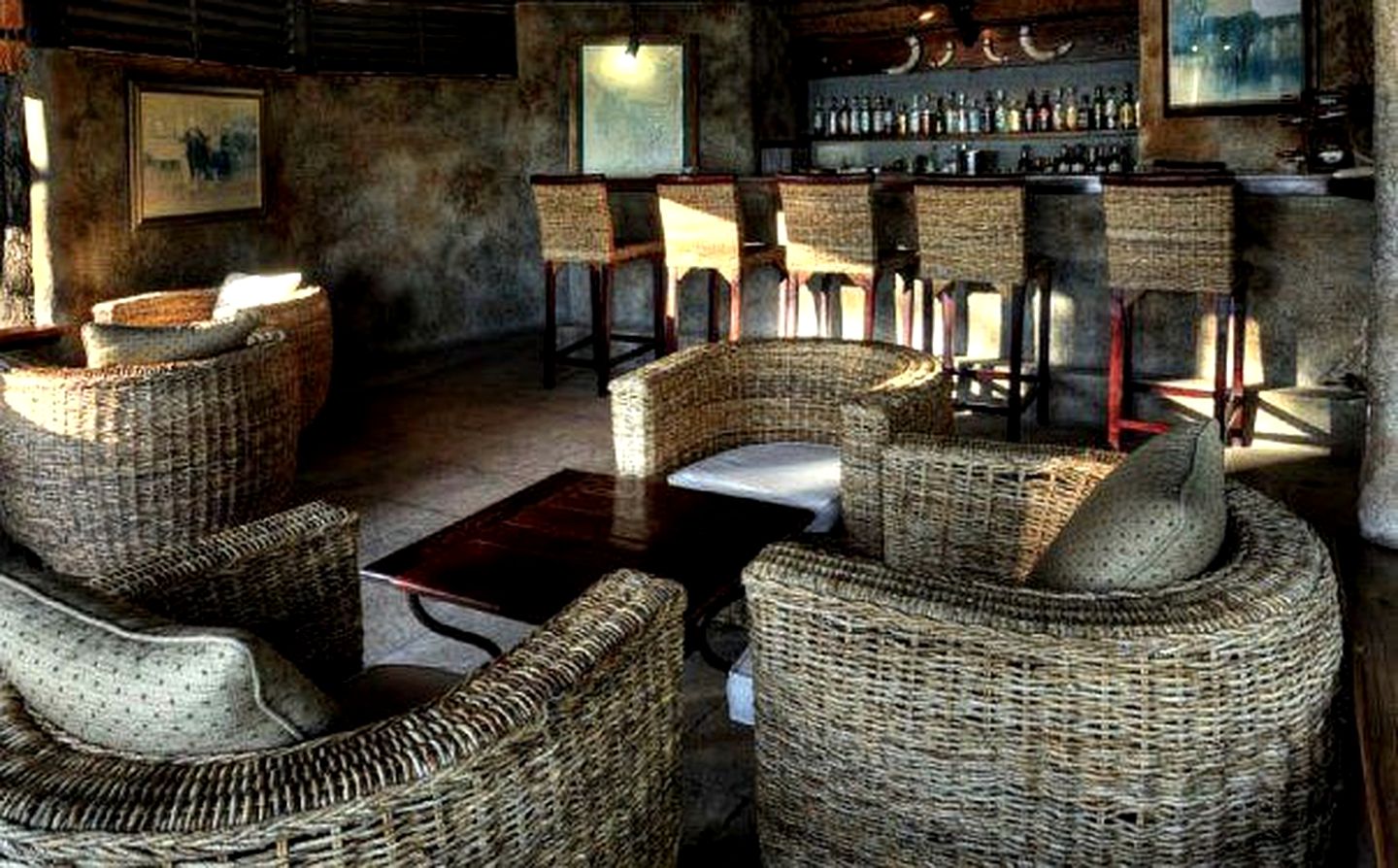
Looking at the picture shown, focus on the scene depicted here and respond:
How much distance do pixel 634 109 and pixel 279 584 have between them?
21.0ft

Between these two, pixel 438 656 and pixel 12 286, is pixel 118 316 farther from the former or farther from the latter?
pixel 438 656

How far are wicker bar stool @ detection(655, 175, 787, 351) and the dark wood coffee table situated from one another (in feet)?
9.47

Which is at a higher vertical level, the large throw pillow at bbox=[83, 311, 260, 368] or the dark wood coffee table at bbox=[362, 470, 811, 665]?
the large throw pillow at bbox=[83, 311, 260, 368]

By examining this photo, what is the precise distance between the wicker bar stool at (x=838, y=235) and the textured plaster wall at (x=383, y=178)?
265 centimetres

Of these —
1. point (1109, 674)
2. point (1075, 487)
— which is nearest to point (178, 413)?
point (1075, 487)

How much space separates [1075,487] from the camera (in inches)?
93.0

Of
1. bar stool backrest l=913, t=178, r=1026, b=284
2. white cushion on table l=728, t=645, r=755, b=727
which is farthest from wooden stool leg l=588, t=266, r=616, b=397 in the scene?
white cushion on table l=728, t=645, r=755, b=727

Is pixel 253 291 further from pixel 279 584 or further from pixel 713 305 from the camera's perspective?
pixel 279 584

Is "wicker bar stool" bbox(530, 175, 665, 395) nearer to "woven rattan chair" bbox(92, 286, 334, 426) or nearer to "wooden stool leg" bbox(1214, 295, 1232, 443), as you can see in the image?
"woven rattan chair" bbox(92, 286, 334, 426)

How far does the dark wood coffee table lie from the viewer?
2.21m

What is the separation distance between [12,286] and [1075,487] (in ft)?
14.7

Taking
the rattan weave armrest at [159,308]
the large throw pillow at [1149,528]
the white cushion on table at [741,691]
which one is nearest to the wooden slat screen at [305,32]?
the rattan weave armrest at [159,308]

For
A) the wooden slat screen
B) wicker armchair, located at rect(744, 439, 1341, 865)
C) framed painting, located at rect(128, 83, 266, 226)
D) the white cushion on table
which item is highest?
the wooden slat screen

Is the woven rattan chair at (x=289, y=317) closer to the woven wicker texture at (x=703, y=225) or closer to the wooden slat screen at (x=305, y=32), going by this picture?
the wooden slat screen at (x=305, y=32)
